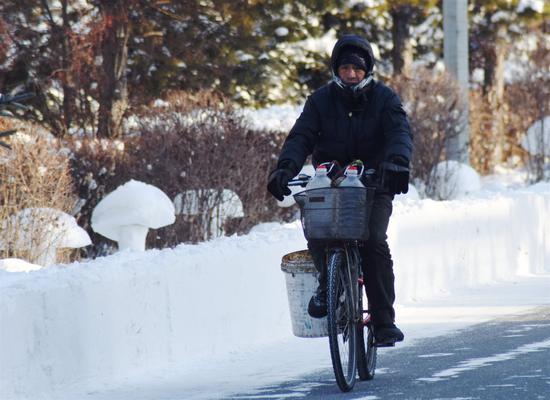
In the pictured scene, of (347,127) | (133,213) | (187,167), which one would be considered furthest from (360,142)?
(187,167)

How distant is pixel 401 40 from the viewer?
33375 millimetres

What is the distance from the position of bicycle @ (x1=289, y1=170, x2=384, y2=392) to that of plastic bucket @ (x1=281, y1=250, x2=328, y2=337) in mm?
154

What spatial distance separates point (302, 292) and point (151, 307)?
4.24 ft

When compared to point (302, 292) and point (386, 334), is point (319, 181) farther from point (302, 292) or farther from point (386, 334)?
point (386, 334)

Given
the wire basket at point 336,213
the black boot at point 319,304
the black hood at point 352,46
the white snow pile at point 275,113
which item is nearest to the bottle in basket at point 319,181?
the wire basket at point 336,213

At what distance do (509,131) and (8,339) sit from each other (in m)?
27.6

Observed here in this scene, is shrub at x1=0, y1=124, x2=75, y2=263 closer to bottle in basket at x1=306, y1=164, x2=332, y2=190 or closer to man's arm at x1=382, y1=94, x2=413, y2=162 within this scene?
man's arm at x1=382, y1=94, x2=413, y2=162

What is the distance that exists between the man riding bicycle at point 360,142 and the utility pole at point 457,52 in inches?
603

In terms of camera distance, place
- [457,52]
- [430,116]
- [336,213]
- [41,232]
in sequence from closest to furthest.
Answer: [336,213]
[41,232]
[430,116]
[457,52]

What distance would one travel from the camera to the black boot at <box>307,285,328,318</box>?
340 inches

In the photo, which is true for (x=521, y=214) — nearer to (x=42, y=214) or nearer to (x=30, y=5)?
(x=42, y=214)

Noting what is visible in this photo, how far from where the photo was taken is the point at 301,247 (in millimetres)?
11969

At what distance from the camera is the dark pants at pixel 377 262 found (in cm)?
868

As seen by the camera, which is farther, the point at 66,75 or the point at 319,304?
the point at 66,75
